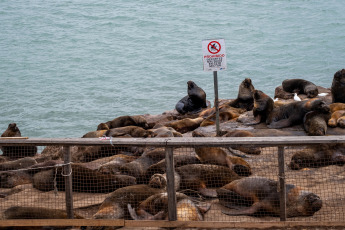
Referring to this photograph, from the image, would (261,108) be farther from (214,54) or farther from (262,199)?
(262,199)

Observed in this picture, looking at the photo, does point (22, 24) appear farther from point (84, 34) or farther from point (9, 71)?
point (9, 71)

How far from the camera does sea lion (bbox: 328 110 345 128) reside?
845cm

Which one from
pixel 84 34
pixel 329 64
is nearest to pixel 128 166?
pixel 329 64

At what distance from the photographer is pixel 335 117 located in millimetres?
8789

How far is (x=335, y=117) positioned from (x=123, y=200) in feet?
17.1

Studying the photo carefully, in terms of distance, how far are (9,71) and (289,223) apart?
3035 centimetres

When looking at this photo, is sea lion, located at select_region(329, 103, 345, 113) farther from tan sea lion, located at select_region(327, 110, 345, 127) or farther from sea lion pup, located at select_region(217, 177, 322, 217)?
sea lion pup, located at select_region(217, 177, 322, 217)

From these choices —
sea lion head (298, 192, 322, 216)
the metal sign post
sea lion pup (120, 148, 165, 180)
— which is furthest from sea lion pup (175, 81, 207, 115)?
sea lion head (298, 192, 322, 216)

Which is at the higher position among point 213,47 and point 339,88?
point 213,47

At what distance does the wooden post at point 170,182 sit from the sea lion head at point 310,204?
1255 millimetres

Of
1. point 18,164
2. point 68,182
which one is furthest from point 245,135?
point 68,182

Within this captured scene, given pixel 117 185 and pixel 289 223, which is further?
pixel 117 185

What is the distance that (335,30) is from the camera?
38.9 m

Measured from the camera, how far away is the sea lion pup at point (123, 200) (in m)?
4.67
